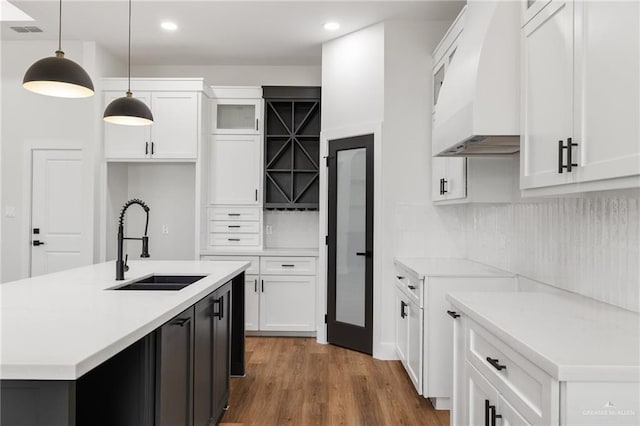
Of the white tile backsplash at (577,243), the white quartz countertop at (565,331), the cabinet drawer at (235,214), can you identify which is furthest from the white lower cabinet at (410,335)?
the cabinet drawer at (235,214)

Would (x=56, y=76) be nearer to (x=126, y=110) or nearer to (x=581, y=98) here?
(x=126, y=110)

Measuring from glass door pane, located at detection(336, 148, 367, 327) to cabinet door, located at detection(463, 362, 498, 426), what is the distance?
2.35m

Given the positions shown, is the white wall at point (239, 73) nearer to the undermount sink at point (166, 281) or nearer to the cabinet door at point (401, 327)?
the cabinet door at point (401, 327)

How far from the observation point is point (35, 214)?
5.06 metres

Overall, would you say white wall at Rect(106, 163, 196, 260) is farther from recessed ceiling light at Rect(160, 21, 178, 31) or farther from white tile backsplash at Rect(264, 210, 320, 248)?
recessed ceiling light at Rect(160, 21, 178, 31)

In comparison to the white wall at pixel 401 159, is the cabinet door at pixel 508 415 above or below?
below

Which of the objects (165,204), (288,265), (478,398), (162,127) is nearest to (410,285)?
(478,398)

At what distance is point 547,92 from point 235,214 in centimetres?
389

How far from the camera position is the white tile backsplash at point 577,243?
187 cm

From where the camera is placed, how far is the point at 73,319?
66.4 inches

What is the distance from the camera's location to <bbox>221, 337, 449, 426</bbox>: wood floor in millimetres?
2953

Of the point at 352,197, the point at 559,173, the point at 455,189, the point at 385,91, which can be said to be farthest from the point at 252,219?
the point at 559,173

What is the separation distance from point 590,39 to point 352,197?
9.74 feet

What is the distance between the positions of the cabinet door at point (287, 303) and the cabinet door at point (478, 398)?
299 centimetres
